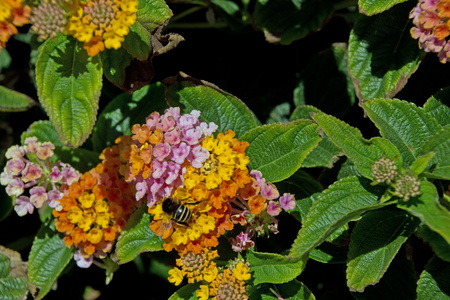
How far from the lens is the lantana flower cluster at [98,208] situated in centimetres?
192

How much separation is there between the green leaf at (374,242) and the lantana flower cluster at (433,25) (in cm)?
59

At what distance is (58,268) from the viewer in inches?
83.7

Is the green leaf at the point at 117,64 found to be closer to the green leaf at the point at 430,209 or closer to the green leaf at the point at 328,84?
the green leaf at the point at 328,84

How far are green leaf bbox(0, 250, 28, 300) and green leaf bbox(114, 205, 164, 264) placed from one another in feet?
2.06

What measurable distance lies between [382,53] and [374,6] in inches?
11.9

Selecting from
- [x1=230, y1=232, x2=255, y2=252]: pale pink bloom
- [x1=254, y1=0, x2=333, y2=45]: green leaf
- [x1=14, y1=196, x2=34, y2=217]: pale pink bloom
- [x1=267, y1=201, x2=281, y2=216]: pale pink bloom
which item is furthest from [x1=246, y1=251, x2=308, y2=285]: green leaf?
[x1=254, y1=0, x2=333, y2=45]: green leaf

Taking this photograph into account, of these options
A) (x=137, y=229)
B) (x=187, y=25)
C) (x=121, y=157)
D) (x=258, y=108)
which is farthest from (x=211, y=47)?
(x=137, y=229)

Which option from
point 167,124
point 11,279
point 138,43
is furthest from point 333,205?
point 11,279

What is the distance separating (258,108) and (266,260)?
3.37 ft

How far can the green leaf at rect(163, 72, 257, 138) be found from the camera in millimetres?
1994

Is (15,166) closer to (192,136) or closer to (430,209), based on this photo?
(192,136)

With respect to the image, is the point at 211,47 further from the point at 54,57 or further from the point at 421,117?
the point at 421,117

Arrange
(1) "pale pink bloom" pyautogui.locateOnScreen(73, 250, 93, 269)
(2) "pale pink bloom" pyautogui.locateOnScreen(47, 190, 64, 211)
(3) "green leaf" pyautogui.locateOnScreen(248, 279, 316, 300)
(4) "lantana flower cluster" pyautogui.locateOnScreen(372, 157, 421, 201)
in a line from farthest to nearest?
(1) "pale pink bloom" pyautogui.locateOnScreen(73, 250, 93, 269) < (2) "pale pink bloom" pyautogui.locateOnScreen(47, 190, 64, 211) < (3) "green leaf" pyautogui.locateOnScreen(248, 279, 316, 300) < (4) "lantana flower cluster" pyautogui.locateOnScreen(372, 157, 421, 201)

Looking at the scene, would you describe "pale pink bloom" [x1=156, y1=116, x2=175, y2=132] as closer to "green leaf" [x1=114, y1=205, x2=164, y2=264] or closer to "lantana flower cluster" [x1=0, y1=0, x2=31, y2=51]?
"green leaf" [x1=114, y1=205, x2=164, y2=264]
